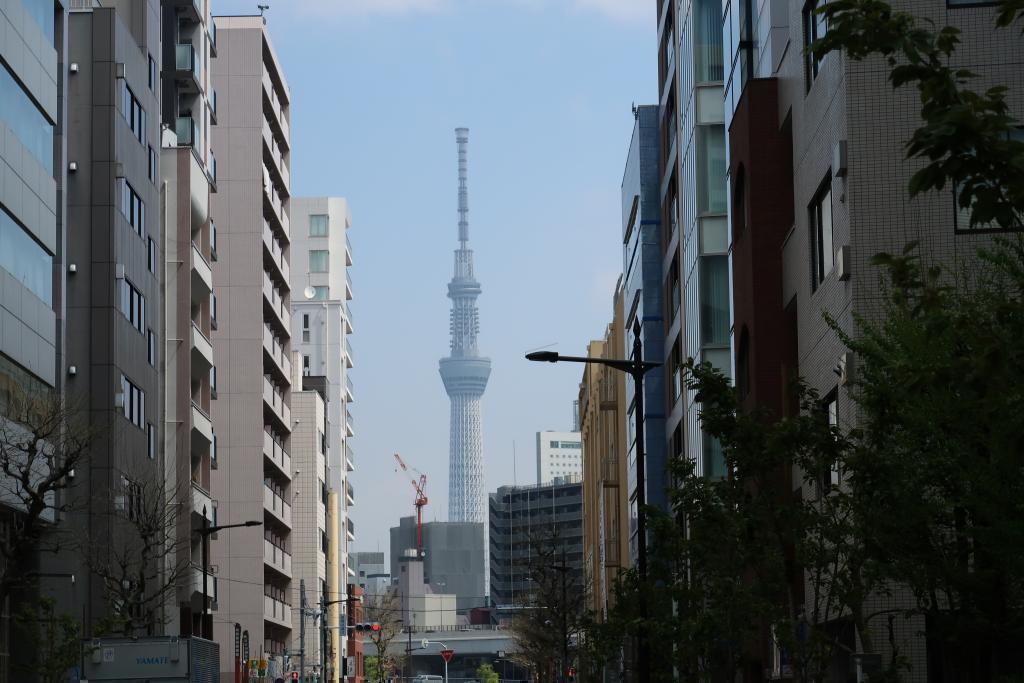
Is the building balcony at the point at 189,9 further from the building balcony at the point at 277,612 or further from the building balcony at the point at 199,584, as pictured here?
the building balcony at the point at 277,612

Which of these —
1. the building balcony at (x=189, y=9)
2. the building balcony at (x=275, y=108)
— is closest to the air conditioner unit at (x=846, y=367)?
the building balcony at (x=189, y=9)

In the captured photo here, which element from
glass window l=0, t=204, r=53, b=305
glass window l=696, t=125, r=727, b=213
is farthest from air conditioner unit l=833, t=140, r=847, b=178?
glass window l=0, t=204, r=53, b=305

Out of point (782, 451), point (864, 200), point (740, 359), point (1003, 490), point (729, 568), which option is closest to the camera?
point (1003, 490)

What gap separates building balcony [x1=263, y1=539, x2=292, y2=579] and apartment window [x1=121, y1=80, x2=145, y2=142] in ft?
144

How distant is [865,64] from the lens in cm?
3061

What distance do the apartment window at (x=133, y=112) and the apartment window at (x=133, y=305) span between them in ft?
19.2

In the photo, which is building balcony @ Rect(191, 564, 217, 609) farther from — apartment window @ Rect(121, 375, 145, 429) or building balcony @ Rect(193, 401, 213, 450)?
apartment window @ Rect(121, 375, 145, 429)

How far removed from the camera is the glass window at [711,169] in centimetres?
5112

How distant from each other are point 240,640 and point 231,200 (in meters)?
25.7

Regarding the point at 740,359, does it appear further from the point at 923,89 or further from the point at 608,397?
the point at 608,397

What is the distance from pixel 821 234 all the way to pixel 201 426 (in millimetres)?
46152

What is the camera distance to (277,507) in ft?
359

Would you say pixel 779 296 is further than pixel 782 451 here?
Yes

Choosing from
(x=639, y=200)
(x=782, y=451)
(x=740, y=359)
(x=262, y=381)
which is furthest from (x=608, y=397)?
(x=782, y=451)
